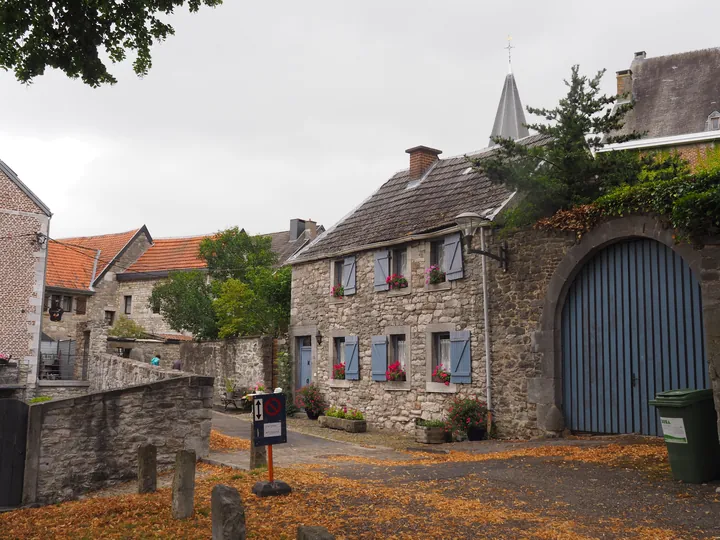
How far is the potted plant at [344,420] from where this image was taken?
648 inches

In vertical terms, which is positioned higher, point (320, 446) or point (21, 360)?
point (21, 360)

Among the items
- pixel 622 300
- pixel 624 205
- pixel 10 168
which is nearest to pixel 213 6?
pixel 624 205

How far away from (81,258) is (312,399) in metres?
18.1

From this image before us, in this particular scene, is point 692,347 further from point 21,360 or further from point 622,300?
point 21,360

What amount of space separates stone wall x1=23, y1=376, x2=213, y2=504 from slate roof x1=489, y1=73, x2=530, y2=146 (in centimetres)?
2883

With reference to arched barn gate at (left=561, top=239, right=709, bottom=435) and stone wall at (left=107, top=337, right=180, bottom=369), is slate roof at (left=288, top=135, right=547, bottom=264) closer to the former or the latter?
arched barn gate at (left=561, top=239, right=709, bottom=435)

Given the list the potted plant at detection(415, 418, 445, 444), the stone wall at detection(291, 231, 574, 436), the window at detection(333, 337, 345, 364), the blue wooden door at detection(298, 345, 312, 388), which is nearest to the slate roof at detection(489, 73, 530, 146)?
the stone wall at detection(291, 231, 574, 436)

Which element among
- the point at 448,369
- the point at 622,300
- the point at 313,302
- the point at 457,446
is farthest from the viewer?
the point at 313,302

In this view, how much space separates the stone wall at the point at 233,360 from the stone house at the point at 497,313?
3.49 feet

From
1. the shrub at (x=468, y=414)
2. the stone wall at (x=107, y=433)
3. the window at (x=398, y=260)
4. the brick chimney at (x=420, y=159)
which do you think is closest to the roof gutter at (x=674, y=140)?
the brick chimney at (x=420, y=159)

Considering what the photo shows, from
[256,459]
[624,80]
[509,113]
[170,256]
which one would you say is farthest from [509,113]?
[256,459]

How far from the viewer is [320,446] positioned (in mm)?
13141

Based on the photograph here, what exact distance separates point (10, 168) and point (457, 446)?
17.2 m

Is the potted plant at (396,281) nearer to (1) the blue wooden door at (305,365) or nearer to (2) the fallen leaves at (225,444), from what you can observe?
(1) the blue wooden door at (305,365)
